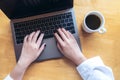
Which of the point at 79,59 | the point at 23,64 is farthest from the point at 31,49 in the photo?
the point at 79,59

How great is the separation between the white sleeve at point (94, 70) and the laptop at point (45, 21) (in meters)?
0.09

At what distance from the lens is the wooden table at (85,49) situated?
2.85ft

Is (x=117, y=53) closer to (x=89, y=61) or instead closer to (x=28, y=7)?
(x=89, y=61)

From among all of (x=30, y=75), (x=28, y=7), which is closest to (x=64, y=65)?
(x=30, y=75)

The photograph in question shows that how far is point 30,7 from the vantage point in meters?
0.86

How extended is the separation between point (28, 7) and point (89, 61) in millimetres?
304

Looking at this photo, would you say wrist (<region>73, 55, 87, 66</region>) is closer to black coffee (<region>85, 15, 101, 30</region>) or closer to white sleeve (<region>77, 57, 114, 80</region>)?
white sleeve (<region>77, 57, 114, 80</region>)

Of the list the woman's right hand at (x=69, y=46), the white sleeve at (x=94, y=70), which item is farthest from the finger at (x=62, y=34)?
the white sleeve at (x=94, y=70)

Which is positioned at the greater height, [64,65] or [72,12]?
[72,12]

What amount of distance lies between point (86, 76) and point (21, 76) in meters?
0.25

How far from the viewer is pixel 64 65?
0.88m

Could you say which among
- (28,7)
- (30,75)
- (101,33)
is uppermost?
(28,7)

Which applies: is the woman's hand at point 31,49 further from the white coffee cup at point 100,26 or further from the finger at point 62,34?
the white coffee cup at point 100,26

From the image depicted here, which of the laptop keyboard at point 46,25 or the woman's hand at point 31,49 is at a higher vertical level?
the laptop keyboard at point 46,25
